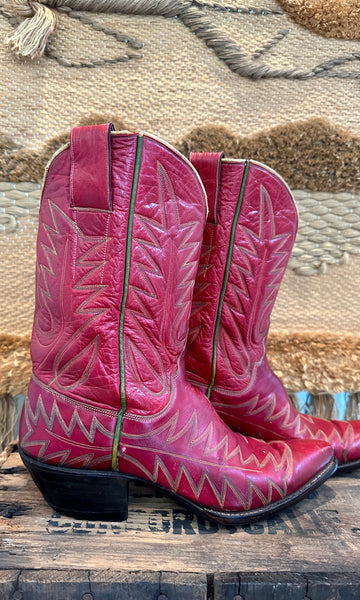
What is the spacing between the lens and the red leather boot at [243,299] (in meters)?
0.99

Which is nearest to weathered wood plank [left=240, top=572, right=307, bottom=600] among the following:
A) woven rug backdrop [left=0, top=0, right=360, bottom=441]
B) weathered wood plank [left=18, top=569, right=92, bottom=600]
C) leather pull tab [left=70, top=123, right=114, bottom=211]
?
weathered wood plank [left=18, top=569, right=92, bottom=600]

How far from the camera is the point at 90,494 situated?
82cm

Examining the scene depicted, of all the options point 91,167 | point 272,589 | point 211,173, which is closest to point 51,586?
point 272,589

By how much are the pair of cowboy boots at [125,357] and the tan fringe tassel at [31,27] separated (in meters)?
0.62

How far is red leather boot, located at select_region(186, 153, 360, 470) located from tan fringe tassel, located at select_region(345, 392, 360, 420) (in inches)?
13.2

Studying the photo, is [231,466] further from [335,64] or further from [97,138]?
[335,64]

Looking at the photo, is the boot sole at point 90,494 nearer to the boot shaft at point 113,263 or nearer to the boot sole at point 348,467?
the boot shaft at point 113,263

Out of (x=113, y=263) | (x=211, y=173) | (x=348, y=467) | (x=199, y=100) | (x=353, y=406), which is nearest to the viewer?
(x=113, y=263)

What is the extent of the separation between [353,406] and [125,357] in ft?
3.15

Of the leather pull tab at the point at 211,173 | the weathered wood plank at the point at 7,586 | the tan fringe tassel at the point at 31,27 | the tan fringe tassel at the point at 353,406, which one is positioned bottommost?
the tan fringe tassel at the point at 353,406

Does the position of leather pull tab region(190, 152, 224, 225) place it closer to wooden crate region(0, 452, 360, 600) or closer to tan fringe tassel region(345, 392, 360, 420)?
wooden crate region(0, 452, 360, 600)

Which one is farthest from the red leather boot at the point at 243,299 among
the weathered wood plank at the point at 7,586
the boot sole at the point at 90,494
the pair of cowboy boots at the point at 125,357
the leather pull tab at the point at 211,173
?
the weathered wood plank at the point at 7,586

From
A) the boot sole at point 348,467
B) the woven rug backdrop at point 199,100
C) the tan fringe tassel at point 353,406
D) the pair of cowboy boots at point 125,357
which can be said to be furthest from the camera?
the tan fringe tassel at point 353,406

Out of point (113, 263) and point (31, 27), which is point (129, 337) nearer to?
point (113, 263)
